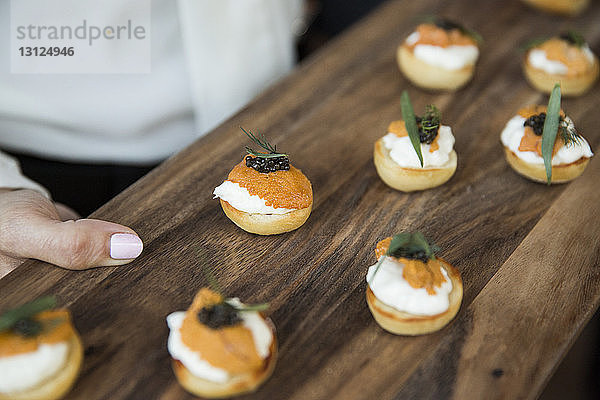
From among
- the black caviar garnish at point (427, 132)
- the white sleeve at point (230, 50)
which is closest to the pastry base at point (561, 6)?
the white sleeve at point (230, 50)

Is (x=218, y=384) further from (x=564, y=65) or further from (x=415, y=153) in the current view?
(x=564, y=65)

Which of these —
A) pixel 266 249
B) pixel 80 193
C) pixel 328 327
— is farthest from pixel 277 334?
pixel 80 193

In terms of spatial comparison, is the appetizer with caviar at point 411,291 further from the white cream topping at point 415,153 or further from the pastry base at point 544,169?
the pastry base at point 544,169

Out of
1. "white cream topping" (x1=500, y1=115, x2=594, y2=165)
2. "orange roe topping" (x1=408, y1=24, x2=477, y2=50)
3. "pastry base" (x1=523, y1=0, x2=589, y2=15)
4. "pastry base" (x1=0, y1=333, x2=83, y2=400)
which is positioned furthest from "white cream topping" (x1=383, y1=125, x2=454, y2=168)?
"pastry base" (x1=523, y1=0, x2=589, y2=15)

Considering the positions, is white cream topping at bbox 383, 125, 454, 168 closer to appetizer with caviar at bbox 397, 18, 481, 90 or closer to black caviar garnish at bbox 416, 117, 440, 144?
black caviar garnish at bbox 416, 117, 440, 144

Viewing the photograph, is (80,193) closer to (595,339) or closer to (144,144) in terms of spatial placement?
(144,144)

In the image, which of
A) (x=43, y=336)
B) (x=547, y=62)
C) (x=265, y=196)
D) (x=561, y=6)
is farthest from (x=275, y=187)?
(x=561, y=6)
